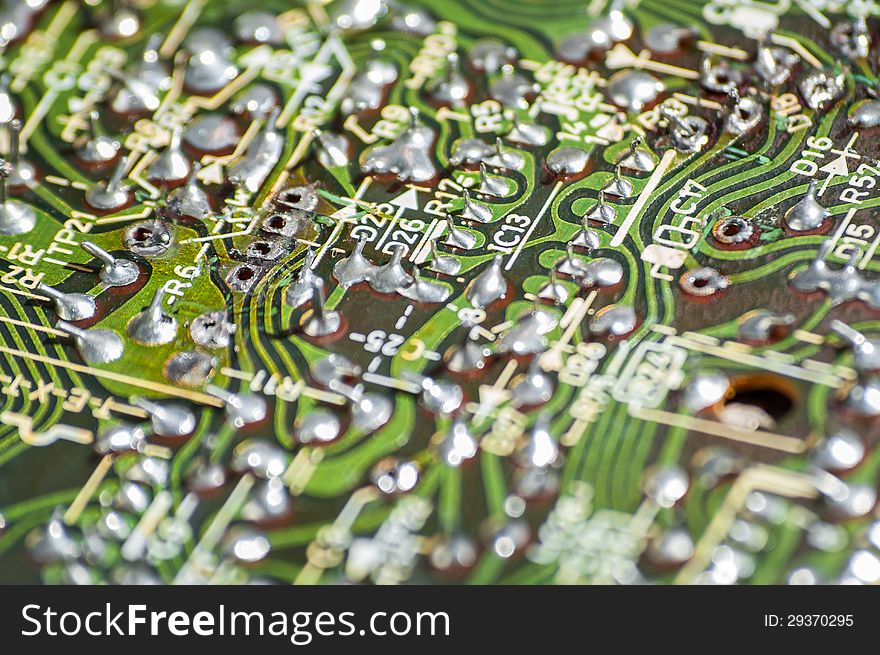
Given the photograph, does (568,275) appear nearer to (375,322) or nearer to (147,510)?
(375,322)

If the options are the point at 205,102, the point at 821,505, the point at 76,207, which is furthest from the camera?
the point at 205,102

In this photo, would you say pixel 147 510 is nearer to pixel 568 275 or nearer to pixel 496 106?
pixel 568 275

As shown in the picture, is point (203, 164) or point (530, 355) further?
point (203, 164)

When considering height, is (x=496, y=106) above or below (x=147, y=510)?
above

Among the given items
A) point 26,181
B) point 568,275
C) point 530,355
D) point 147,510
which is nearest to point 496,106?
point 568,275

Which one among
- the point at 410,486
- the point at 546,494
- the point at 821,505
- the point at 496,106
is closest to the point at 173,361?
the point at 410,486

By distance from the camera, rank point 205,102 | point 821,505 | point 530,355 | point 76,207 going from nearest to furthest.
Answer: point 821,505
point 530,355
point 76,207
point 205,102

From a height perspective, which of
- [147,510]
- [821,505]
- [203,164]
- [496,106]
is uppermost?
[496,106]
